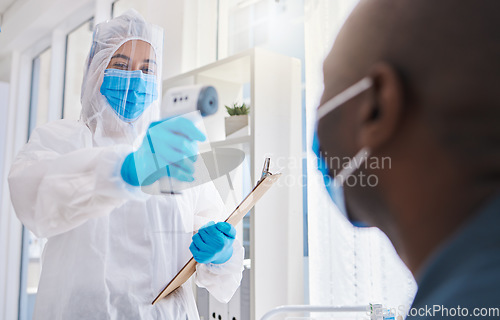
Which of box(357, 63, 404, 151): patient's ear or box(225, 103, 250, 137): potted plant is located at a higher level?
box(225, 103, 250, 137): potted plant

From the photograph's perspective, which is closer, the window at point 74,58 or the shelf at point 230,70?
the shelf at point 230,70

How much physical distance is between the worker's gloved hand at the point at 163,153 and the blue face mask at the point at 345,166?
51 centimetres

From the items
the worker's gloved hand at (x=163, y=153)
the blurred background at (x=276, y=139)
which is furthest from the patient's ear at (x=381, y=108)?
the worker's gloved hand at (x=163, y=153)

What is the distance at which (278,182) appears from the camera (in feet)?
4.79

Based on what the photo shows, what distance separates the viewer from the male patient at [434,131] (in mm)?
275

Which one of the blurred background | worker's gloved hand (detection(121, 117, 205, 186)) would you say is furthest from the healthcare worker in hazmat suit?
the blurred background

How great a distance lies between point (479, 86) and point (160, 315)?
0.89m

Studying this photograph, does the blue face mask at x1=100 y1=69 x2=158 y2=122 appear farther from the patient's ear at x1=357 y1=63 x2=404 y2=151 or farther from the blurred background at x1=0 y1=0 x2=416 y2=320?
the patient's ear at x1=357 y1=63 x2=404 y2=151

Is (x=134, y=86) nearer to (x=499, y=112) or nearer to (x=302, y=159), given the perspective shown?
(x=302, y=159)

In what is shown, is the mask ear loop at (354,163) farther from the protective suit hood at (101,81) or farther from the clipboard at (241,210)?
the protective suit hood at (101,81)

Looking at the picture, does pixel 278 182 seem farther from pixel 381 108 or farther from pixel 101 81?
pixel 381 108

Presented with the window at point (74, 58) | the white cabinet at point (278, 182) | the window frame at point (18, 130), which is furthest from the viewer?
the window frame at point (18, 130)

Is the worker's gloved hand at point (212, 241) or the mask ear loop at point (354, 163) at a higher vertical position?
the mask ear loop at point (354, 163)

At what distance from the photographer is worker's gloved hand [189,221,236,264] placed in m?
0.91
